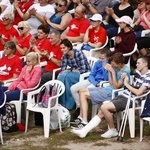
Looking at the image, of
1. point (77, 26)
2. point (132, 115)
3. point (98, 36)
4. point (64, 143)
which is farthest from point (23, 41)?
point (132, 115)

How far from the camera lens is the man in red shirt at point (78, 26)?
11727 mm

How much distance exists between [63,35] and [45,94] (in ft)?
8.91

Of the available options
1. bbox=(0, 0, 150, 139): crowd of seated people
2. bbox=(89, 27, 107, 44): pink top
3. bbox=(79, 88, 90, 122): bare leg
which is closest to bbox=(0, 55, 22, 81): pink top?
bbox=(0, 0, 150, 139): crowd of seated people

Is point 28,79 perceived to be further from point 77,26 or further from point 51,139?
point 77,26

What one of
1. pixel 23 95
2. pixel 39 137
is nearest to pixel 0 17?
pixel 23 95

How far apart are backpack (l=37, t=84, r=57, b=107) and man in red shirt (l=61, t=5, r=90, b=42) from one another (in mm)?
2365

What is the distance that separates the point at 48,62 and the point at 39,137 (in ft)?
6.00

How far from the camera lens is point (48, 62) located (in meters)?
10.8

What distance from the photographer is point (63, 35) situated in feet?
39.4

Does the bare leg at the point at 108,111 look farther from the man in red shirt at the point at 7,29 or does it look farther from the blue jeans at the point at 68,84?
the man in red shirt at the point at 7,29

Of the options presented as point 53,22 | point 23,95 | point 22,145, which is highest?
point 53,22

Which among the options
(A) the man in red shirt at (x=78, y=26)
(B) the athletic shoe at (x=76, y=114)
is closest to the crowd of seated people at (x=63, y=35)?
(A) the man in red shirt at (x=78, y=26)

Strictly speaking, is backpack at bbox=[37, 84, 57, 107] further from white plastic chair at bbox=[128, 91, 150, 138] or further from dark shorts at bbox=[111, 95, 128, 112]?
white plastic chair at bbox=[128, 91, 150, 138]

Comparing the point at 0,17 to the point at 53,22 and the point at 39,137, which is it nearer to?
the point at 53,22
